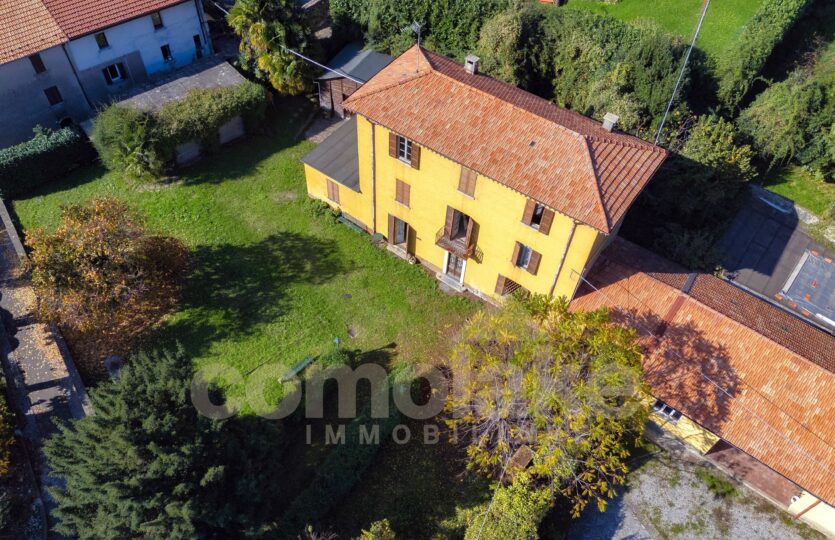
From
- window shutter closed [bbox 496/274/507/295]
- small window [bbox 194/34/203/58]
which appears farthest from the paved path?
window shutter closed [bbox 496/274/507/295]

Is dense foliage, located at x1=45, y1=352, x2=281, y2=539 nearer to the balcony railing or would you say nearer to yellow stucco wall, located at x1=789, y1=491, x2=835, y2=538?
the balcony railing

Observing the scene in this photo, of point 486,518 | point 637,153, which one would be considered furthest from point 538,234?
point 486,518

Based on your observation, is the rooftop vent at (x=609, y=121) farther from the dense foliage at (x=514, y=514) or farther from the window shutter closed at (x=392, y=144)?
the dense foliage at (x=514, y=514)

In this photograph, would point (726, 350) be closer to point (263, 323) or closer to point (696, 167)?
point (696, 167)

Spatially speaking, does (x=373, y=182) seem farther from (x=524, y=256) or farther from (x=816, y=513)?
(x=816, y=513)

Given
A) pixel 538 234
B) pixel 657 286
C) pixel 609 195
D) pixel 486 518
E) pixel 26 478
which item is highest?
pixel 609 195

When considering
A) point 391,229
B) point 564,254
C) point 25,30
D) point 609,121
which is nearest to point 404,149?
point 391,229

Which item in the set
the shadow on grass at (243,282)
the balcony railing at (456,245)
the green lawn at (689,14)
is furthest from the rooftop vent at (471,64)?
the green lawn at (689,14)
